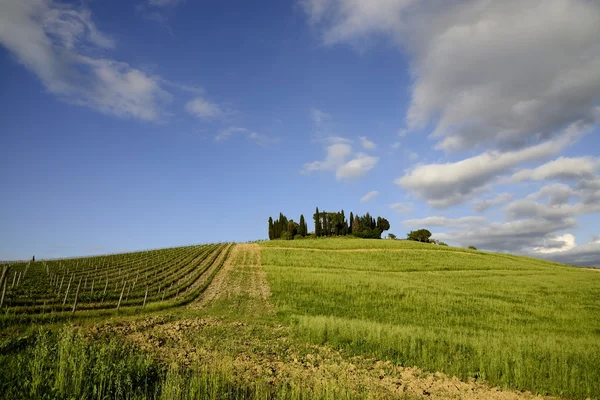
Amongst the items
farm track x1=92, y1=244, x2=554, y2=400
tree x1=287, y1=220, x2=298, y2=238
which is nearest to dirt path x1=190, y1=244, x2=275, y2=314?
farm track x1=92, y1=244, x2=554, y2=400

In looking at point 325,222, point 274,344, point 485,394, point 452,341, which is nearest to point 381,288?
point 452,341

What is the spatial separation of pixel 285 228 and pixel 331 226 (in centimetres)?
2010

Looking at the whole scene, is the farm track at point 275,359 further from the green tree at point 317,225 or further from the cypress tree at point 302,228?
the green tree at point 317,225

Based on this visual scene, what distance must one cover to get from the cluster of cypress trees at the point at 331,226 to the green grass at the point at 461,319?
74.4m

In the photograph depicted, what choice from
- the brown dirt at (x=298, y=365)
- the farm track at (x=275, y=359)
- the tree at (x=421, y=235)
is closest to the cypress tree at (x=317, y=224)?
the tree at (x=421, y=235)

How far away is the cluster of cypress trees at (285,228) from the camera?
136125 millimetres

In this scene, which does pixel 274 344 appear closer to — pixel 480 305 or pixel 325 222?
pixel 480 305

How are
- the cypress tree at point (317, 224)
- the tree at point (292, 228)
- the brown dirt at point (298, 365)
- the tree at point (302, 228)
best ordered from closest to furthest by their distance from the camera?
the brown dirt at point (298, 365)
the tree at point (292, 228)
the tree at point (302, 228)
the cypress tree at point (317, 224)

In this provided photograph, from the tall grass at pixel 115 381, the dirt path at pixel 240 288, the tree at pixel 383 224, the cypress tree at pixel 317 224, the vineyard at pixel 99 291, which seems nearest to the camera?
the tall grass at pixel 115 381

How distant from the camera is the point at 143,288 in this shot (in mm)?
32938

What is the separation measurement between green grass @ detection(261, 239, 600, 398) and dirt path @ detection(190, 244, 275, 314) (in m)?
1.34

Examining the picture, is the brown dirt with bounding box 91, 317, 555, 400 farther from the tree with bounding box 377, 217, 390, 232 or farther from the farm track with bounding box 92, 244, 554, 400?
the tree with bounding box 377, 217, 390, 232

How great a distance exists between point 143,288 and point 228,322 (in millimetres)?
16277

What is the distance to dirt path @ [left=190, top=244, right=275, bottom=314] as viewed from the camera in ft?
95.0
